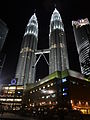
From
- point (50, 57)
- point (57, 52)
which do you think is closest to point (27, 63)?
point (50, 57)

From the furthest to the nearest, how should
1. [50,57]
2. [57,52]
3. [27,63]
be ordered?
[50,57]
[27,63]
[57,52]

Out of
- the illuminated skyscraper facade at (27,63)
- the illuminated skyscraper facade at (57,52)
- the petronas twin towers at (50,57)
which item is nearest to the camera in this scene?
the illuminated skyscraper facade at (57,52)

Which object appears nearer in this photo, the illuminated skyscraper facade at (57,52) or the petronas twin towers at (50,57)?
the illuminated skyscraper facade at (57,52)

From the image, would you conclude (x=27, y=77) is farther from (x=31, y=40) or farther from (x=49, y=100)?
(x=49, y=100)

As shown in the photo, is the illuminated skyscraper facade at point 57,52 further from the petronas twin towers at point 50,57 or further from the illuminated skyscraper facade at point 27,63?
the illuminated skyscraper facade at point 27,63

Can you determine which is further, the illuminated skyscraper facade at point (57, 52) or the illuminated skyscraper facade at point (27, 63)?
the illuminated skyscraper facade at point (27, 63)

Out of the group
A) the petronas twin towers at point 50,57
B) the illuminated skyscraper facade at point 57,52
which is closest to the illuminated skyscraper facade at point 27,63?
the petronas twin towers at point 50,57

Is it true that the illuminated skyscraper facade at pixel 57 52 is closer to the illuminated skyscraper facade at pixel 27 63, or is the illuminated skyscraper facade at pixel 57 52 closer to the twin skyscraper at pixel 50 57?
the twin skyscraper at pixel 50 57

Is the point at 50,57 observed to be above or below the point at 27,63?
above

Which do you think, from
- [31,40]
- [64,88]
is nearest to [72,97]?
[64,88]

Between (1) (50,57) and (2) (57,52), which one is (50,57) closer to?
(1) (50,57)

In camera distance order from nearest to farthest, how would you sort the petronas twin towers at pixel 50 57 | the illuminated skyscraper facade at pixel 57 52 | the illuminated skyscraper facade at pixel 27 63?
the illuminated skyscraper facade at pixel 57 52
the petronas twin towers at pixel 50 57
the illuminated skyscraper facade at pixel 27 63

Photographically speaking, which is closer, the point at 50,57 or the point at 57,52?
the point at 57,52

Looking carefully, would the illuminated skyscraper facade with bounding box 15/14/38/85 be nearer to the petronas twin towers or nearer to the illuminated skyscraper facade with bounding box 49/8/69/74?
the petronas twin towers
